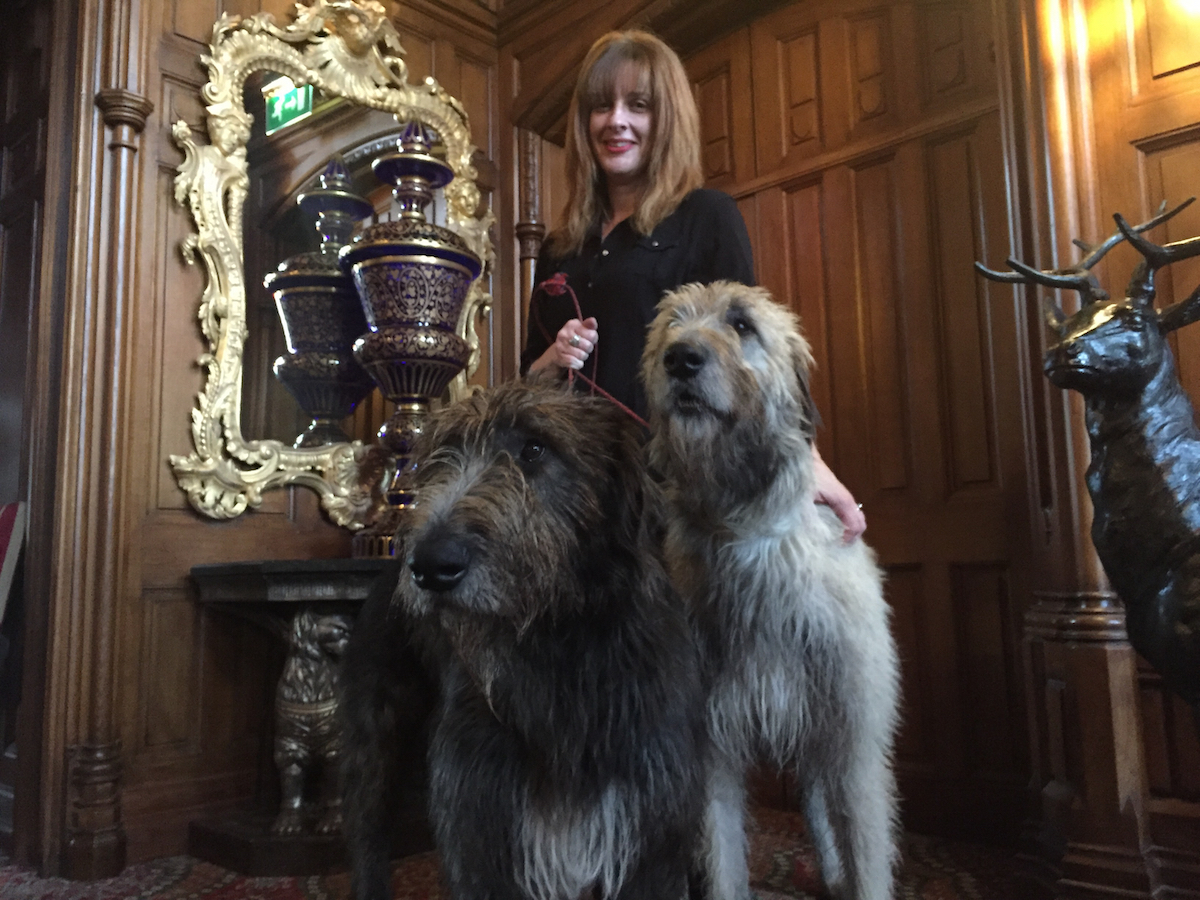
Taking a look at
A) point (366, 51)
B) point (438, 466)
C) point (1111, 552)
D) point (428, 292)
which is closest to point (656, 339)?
point (438, 466)

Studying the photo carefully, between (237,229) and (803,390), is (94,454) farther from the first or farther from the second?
(803,390)

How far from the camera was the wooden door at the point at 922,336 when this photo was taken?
2.51 meters

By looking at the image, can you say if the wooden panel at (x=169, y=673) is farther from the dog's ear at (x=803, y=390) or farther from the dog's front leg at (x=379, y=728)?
the dog's ear at (x=803, y=390)

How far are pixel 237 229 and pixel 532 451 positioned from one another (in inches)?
81.0

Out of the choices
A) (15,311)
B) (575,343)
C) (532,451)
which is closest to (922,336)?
(575,343)

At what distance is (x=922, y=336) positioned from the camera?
2.72m

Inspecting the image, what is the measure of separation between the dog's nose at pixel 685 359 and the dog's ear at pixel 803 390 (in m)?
0.24

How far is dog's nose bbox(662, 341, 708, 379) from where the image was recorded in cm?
143

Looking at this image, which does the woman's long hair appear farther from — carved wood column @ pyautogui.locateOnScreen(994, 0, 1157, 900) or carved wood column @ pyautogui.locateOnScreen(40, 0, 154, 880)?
carved wood column @ pyautogui.locateOnScreen(40, 0, 154, 880)

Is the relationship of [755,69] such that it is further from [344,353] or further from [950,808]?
[950,808]

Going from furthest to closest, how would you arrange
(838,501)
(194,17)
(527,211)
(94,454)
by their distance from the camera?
(527,211)
(194,17)
(94,454)
(838,501)

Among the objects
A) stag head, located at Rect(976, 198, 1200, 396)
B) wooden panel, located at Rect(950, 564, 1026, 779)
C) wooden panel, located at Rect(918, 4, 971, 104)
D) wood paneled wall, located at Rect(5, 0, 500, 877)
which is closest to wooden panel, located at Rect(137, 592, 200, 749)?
wood paneled wall, located at Rect(5, 0, 500, 877)

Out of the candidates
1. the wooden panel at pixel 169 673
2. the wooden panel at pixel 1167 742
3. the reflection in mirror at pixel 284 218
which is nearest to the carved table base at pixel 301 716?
the wooden panel at pixel 169 673

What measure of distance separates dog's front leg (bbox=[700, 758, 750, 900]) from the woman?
0.75 meters
